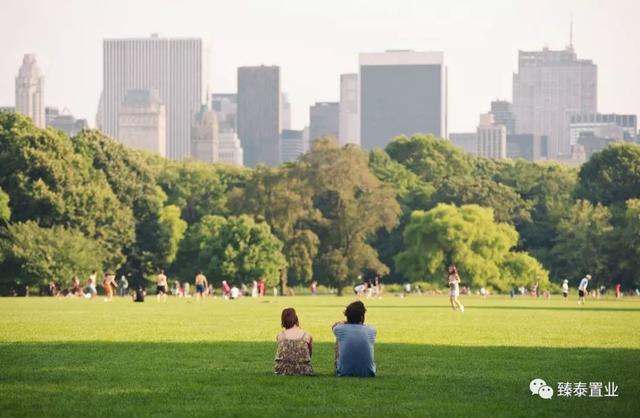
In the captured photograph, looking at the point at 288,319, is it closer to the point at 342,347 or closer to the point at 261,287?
the point at 342,347

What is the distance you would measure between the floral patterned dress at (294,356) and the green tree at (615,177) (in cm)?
9644

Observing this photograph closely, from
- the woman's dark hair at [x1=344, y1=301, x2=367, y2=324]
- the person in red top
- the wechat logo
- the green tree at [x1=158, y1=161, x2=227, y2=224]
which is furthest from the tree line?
the wechat logo

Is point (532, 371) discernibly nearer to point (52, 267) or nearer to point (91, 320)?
point (91, 320)


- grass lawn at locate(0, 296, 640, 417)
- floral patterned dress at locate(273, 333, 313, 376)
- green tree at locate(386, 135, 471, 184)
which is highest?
green tree at locate(386, 135, 471, 184)

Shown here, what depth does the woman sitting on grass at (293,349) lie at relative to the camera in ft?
68.6

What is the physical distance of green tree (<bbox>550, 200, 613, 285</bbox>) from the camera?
100562 millimetres

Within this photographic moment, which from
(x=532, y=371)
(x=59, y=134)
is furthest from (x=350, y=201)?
(x=532, y=371)

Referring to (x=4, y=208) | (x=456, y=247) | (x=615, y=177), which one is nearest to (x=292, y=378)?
(x=4, y=208)

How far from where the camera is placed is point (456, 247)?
104250mm

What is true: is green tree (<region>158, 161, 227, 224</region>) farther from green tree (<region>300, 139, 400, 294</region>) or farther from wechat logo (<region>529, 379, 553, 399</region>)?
wechat logo (<region>529, 379, 553, 399</region>)

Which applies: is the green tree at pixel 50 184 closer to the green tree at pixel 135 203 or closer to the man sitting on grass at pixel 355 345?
the green tree at pixel 135 203

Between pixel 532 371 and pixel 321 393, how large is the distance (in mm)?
4606

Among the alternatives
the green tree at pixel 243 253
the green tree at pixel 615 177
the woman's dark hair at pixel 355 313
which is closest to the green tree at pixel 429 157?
the green tree at pixel 615 177

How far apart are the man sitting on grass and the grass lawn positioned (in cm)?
37
